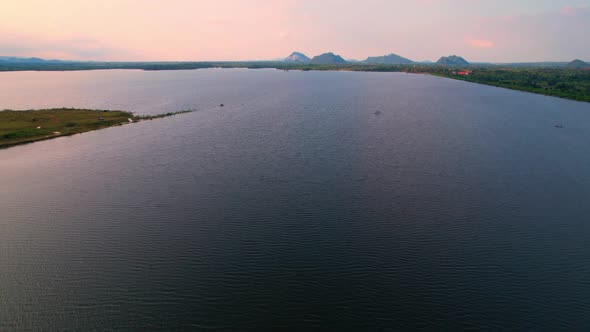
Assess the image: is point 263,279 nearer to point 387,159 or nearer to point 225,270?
point 225,270

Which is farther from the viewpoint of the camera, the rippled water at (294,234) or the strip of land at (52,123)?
the strip of land at (52,123)

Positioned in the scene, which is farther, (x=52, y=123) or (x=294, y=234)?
(x=52, y=123)

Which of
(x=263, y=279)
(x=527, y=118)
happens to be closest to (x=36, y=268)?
(x=263, y=279)

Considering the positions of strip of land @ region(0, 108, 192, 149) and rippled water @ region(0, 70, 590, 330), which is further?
strip of land @ region(0, 108, 192, 149)

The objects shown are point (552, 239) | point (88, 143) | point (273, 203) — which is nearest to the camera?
point (552, 239)
